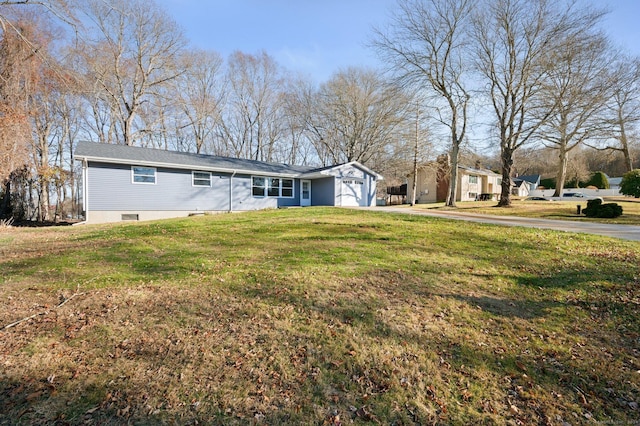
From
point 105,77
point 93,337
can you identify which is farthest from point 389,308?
point 105,77

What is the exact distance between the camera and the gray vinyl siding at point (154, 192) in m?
13.8

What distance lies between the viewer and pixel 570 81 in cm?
1745

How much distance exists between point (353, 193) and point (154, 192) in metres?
12.7

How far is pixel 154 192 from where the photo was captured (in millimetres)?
15156

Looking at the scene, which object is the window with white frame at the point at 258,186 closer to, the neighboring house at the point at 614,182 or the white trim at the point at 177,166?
the white trim at the point at 177,166

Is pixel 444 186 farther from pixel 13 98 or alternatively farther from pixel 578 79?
pixel 13 98

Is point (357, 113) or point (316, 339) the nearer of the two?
point (316, 339)

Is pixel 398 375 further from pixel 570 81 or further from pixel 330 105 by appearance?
pixel 330 105

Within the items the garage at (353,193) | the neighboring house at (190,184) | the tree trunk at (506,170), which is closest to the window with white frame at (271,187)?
the neighboring house at (190,184)

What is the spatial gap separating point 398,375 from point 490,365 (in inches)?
38.2

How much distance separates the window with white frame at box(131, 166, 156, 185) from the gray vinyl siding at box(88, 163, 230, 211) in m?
0.17

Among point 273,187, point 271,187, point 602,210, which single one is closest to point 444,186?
point 602,210

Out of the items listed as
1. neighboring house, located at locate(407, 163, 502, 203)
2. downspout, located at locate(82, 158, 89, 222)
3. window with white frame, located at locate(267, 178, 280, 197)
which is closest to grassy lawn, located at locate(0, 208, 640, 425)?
downspout, located at locate(82, 158, 89, 222)

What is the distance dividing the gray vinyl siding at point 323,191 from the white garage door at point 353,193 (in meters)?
1.02
